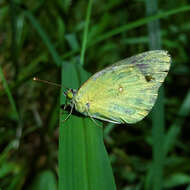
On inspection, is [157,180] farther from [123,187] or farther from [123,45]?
[123,45]

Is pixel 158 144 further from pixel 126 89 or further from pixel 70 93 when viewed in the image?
pixel 70 93

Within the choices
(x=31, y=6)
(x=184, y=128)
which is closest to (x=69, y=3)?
(x=31, y=6)

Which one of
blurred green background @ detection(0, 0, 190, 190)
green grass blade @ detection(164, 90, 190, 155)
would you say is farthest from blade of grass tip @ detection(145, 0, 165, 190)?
green grass blade @ detection(164, 90, 190, 155)

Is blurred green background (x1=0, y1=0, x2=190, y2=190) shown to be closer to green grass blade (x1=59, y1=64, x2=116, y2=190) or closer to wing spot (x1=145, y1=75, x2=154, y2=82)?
wing spot (x1=145, y1=75, x2=154, y2=82)

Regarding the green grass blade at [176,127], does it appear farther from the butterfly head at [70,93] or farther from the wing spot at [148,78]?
the butterfly head at [70,93]

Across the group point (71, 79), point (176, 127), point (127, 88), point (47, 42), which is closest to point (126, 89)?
point (127, 88)

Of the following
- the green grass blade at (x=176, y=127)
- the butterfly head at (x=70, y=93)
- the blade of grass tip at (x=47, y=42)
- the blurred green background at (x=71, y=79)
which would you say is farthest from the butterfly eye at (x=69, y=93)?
the green grass blade at (x=176, y=127)
